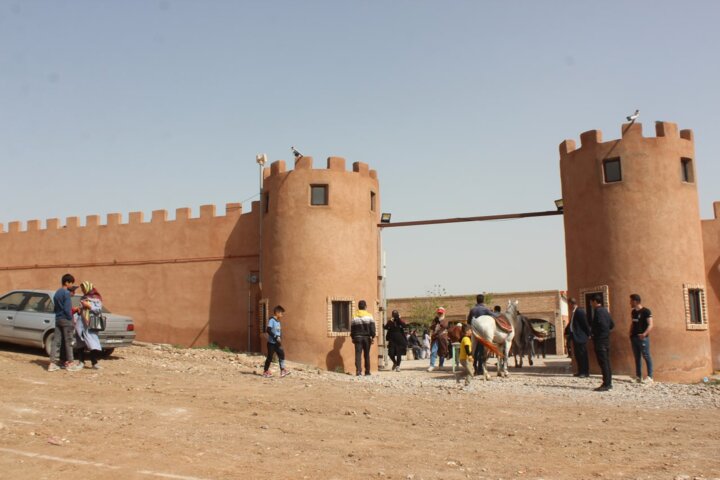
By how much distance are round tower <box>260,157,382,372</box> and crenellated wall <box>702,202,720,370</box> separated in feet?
30.1

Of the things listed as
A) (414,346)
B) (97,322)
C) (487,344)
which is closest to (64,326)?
(97,322)

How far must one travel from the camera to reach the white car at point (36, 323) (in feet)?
50.1

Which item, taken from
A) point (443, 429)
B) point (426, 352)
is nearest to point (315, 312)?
point (443, 429)

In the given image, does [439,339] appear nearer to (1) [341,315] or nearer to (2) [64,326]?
(1) [341,315]

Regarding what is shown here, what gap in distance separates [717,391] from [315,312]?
9846 millimetres

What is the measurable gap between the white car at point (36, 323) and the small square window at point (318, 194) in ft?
21.1

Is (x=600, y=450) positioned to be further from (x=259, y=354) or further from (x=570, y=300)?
(x=259, y=354)

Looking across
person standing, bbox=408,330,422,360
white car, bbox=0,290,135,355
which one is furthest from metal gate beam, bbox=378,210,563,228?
person standing, bbox=408,330,422,360

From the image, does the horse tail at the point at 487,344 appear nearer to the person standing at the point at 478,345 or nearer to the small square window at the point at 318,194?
the person standing at the point at 478,345

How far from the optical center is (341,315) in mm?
19500

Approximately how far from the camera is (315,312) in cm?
1916

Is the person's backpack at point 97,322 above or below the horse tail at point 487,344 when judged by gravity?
above

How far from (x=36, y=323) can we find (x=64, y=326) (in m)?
2.40

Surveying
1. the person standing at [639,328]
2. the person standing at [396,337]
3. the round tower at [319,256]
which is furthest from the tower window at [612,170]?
the round tower at [319,256]
